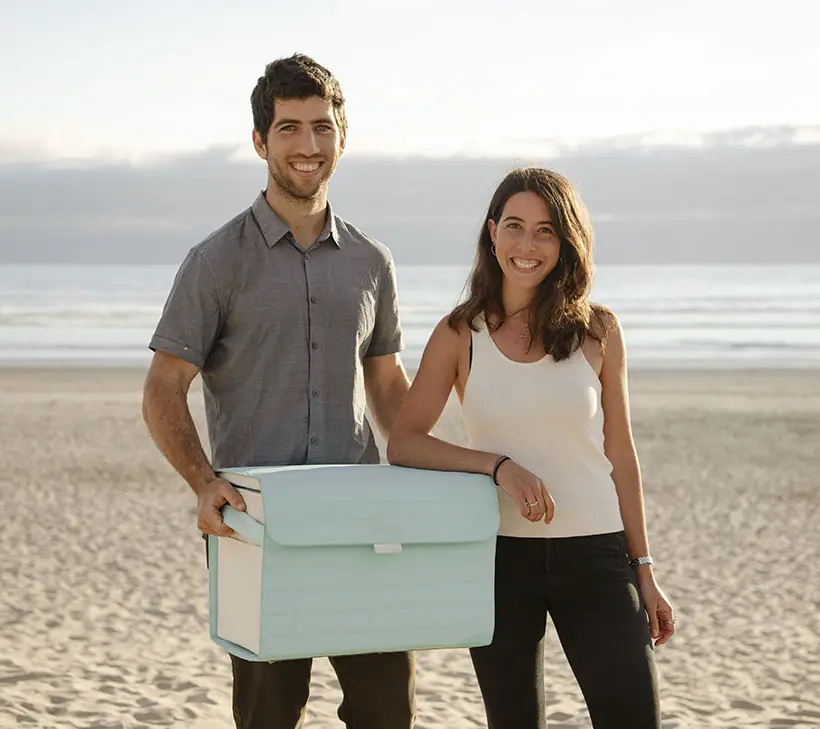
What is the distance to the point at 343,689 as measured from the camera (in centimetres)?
354

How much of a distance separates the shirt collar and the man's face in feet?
0.29

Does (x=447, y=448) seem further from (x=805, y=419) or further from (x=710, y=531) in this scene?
(x=805, y=419)

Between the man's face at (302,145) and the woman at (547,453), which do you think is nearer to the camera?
the woman at (547,453)

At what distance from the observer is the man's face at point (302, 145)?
10.8 ft

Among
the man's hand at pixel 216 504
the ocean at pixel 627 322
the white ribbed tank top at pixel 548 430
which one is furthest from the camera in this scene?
the ocean at pixel 627 322

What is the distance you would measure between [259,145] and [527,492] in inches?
45.7

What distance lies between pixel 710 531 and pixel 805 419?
746cm

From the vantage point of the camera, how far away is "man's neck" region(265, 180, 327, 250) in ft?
11.3

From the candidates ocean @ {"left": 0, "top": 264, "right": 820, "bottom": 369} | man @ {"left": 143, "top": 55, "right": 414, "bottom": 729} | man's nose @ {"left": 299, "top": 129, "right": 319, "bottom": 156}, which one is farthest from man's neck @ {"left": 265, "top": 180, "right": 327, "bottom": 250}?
ocean @ {"left": 0, "top": 264, "right": 820, "bottom": 369}

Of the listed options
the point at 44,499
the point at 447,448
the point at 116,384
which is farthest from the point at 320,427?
the point at 116,384

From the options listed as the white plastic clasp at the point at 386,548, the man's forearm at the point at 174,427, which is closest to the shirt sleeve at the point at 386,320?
the man's forearm at the point at 174,427

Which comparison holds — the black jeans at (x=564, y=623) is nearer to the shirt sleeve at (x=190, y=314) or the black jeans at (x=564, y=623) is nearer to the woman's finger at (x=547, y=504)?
the woman's finger at (x=547, y=504)

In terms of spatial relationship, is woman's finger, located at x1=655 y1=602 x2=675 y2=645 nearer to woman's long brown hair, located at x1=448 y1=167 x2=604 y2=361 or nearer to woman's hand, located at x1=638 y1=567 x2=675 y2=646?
woman's hand, located at x1=638 y1=567 x2=675 y2=646

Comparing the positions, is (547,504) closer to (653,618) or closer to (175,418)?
(653,618)
